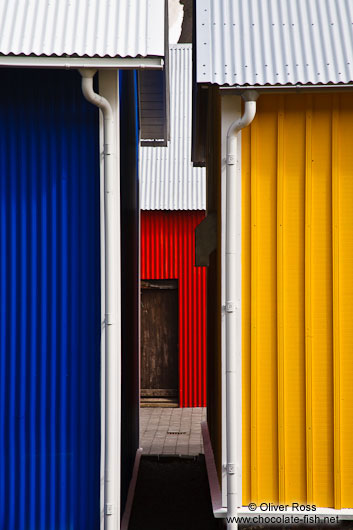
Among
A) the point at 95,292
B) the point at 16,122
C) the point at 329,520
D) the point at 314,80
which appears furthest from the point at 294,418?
the point at 16,122

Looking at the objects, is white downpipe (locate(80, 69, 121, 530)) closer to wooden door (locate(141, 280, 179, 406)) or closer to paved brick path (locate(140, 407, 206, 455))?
paved brick path (locate(140, 407, 206, 455))

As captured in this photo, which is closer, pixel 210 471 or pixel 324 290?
pixel 324 290

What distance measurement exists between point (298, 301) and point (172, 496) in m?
3.41

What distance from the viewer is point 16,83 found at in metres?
5.41

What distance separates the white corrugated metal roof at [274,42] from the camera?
5.24 metres

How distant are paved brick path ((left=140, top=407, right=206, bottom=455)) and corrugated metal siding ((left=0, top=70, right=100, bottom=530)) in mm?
4551

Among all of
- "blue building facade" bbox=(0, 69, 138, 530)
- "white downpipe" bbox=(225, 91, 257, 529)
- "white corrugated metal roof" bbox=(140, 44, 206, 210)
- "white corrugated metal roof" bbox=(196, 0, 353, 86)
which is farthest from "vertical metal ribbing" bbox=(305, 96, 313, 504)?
"white corrugated metal roof" bbox=(140, 44, 206, 210)

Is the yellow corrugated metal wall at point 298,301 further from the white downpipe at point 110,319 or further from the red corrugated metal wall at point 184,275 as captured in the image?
the red corrugated metal wall at point 184,275

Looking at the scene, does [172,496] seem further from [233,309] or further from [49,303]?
[49,303]

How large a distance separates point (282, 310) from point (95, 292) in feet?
4.96

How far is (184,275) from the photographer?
13.9 metres

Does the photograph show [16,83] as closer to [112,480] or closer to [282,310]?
[282,310]

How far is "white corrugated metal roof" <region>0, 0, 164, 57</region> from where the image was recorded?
5.03 m

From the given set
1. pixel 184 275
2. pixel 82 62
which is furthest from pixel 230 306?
pixel 184 275
